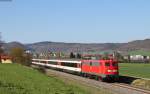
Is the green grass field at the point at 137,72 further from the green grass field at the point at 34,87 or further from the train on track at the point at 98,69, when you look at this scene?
the green grass field at the point at 34,87

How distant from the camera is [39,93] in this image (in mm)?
22156

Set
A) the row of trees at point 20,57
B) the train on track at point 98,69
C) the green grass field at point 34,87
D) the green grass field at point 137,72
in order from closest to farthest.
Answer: the green grass field at point 34,87
the train on track at point 98,69
the green grass field at point 137,72
the row of trees at point 20,57

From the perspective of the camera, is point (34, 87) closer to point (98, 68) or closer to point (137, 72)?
point (98, 68)

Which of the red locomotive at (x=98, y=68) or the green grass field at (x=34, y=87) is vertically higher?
the red locomotive at (x=98, y=68)

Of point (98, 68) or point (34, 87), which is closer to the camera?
point (34, 87)

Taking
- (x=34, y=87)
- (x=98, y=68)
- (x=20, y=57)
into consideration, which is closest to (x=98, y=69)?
(x=98, y=68)

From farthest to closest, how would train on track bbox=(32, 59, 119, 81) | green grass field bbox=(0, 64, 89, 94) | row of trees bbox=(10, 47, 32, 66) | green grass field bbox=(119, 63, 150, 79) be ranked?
row of trees bbox=(10, 47, 32, 66), green grass field bbox=(119, 63, 150, 79), train on track bbox=(32, 59, 119, 81), green grass field bbox=(0, 64, 89, 94)

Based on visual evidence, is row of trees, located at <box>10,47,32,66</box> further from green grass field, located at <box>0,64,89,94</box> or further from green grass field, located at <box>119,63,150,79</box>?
green grass field, located at <box>0,64,89,94</box>

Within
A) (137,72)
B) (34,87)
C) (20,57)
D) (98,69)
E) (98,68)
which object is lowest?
(34,87)

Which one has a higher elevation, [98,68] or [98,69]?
[98,68]

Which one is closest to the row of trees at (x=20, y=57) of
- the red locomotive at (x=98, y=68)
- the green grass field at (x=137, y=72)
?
the green grass field at (x=137, y=72)

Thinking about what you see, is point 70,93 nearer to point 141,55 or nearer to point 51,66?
point 51,66

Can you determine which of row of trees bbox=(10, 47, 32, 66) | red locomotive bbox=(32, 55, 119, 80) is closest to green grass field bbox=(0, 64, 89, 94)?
red locomotive bbox=(32, 55, 119, 80)

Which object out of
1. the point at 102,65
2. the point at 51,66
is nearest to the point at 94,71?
the point at 102,65
